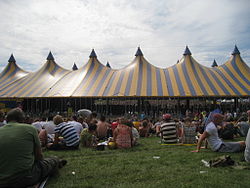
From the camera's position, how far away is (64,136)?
185 inches

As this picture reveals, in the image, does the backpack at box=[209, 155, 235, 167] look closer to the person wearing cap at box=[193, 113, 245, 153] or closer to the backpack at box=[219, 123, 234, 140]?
the person wearing cap at box=[193, 113, 245, 153]

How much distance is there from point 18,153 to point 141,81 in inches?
469

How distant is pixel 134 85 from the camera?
1357cm

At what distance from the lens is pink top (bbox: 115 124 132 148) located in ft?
16.7

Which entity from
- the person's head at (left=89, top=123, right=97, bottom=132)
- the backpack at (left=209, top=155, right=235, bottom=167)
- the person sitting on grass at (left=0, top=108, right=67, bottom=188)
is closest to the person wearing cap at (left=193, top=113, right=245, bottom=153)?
the backpack at (left=209, top=155, right=235, bottom=167)

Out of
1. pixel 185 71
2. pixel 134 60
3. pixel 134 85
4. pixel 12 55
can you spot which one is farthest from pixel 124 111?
pixel 12 55

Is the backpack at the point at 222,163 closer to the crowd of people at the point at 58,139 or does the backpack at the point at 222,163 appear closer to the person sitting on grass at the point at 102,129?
the crowd of people at the point at 58,139

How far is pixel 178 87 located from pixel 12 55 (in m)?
14.7

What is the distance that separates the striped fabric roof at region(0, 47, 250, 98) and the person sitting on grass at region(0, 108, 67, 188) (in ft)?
34.3

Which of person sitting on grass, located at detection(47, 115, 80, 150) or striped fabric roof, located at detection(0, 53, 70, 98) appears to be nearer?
person sitting on grass, located at detection(47, 115, 80, 150)

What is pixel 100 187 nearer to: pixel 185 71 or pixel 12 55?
pixel 185 71

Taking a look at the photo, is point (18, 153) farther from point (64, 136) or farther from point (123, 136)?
point (123, 136)

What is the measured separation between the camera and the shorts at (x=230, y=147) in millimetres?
4242

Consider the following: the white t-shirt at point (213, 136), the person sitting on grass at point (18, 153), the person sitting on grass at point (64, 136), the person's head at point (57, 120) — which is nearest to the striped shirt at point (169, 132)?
the white t-shirt at point (213, 136)
